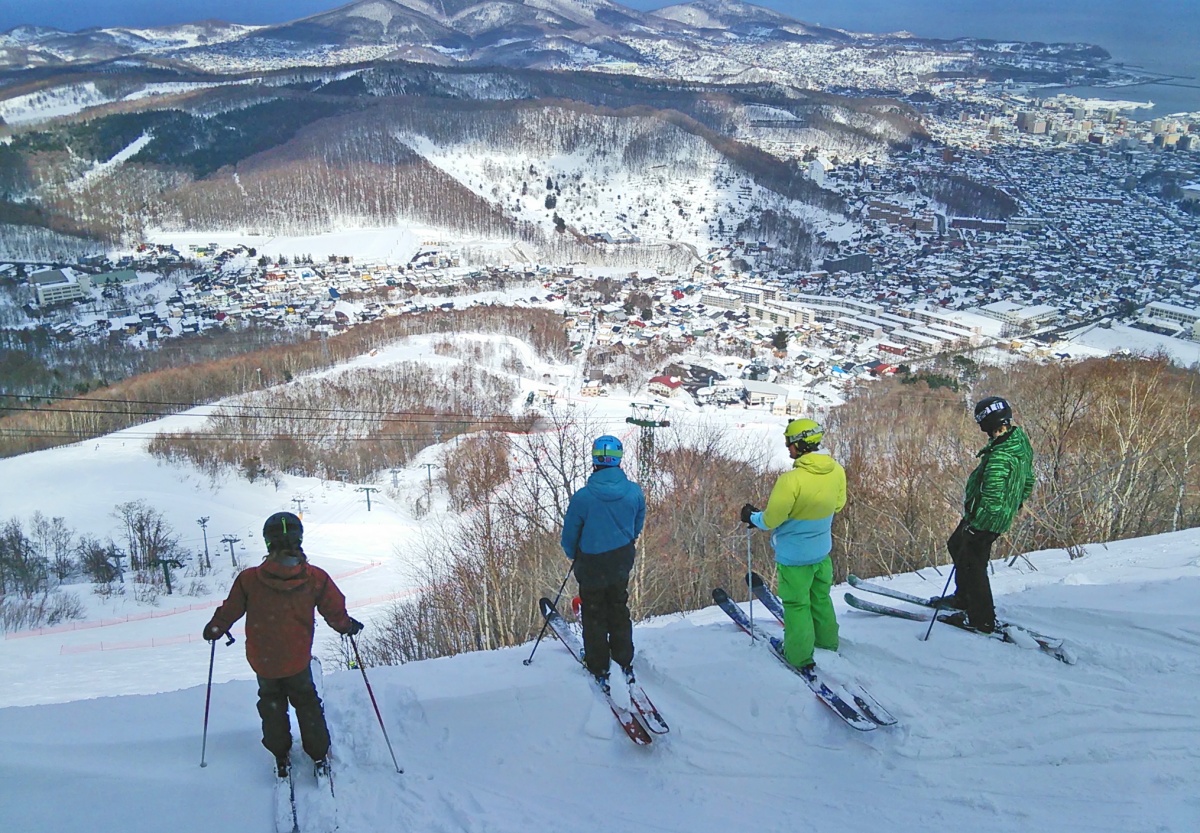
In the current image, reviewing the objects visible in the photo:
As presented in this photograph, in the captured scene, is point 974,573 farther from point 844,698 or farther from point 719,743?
point 719,743

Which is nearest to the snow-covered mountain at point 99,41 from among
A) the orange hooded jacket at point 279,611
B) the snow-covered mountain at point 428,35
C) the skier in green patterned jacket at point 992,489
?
the snow-covered mountain at point 428,35

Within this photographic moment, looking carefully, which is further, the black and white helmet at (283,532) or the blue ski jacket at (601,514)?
the blue ski jacket at (601,514)

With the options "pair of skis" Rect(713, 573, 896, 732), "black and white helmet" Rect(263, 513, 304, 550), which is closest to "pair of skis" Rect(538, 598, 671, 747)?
"pair of skis" Rect(713, 573, 896, 732)

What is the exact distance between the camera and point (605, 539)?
264cm

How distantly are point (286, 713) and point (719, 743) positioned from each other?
143 centimetres

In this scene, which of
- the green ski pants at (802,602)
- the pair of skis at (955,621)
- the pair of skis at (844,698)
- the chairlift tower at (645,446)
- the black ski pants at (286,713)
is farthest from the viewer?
the chairlift tower at (645,446)

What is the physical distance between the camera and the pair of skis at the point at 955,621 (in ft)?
9.35

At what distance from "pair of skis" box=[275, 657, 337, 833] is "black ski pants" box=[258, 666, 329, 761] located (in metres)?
0.07

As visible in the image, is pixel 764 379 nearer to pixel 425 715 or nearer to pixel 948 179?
pixel 425 715

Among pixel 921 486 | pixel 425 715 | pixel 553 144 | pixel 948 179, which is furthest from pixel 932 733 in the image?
pixel 553 144

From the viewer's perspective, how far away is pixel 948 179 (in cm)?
6944

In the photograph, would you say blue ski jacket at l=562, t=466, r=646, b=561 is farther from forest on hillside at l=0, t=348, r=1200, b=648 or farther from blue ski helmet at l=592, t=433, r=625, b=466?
forest on hillside at l=0, t=348, r=1200, b=648

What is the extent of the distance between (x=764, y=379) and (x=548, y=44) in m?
136

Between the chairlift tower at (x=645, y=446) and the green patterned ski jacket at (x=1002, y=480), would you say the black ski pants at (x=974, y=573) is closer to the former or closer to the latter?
the green patterned ski jacket at (x=1002, y=480)
